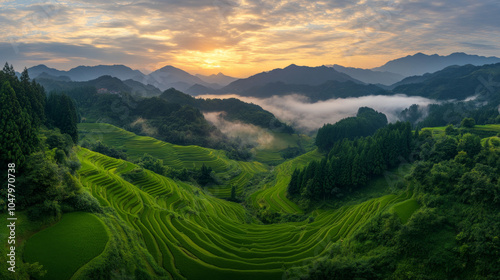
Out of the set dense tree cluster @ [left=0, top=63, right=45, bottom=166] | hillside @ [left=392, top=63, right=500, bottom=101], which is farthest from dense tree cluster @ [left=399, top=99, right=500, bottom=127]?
dense tree cluster @ [left=0, top=63, right=45, bottom=166]

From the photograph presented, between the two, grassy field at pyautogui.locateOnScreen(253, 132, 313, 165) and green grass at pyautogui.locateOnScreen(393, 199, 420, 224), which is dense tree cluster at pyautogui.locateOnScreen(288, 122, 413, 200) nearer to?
green grass at pyautogui.locateOnScreen(393, 199, 420, 224)

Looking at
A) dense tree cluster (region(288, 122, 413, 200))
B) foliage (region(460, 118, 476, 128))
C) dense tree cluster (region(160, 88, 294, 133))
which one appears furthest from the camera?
dense tree cluster (region(160, 88, 294, 133))

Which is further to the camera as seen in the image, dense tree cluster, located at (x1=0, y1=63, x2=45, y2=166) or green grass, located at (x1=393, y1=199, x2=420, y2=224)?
green grass, located at (x1=393, y1=199, x2=420, y2=224)

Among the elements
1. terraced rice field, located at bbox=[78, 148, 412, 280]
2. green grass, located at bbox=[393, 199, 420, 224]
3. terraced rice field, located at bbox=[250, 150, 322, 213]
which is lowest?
terraced rice field, located at bbox=[250, 150, 322, 213]

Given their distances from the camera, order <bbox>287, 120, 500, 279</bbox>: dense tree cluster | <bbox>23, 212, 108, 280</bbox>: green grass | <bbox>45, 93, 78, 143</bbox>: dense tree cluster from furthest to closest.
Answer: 1. <bbox>45, 93, 78, 143</bbox>: dense tree cluster
2. <bbox>287, 120, 500, 279</bbox>: dense tree cluster
3. <bbox>23, 212, 108, 280</bbox>: green grass

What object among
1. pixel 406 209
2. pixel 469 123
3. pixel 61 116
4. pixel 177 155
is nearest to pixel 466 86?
pixel 469 123

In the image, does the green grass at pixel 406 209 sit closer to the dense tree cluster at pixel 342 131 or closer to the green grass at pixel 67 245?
the green grass at pixel 67 245

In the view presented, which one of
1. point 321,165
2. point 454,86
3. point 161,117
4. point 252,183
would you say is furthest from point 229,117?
point 454,86
